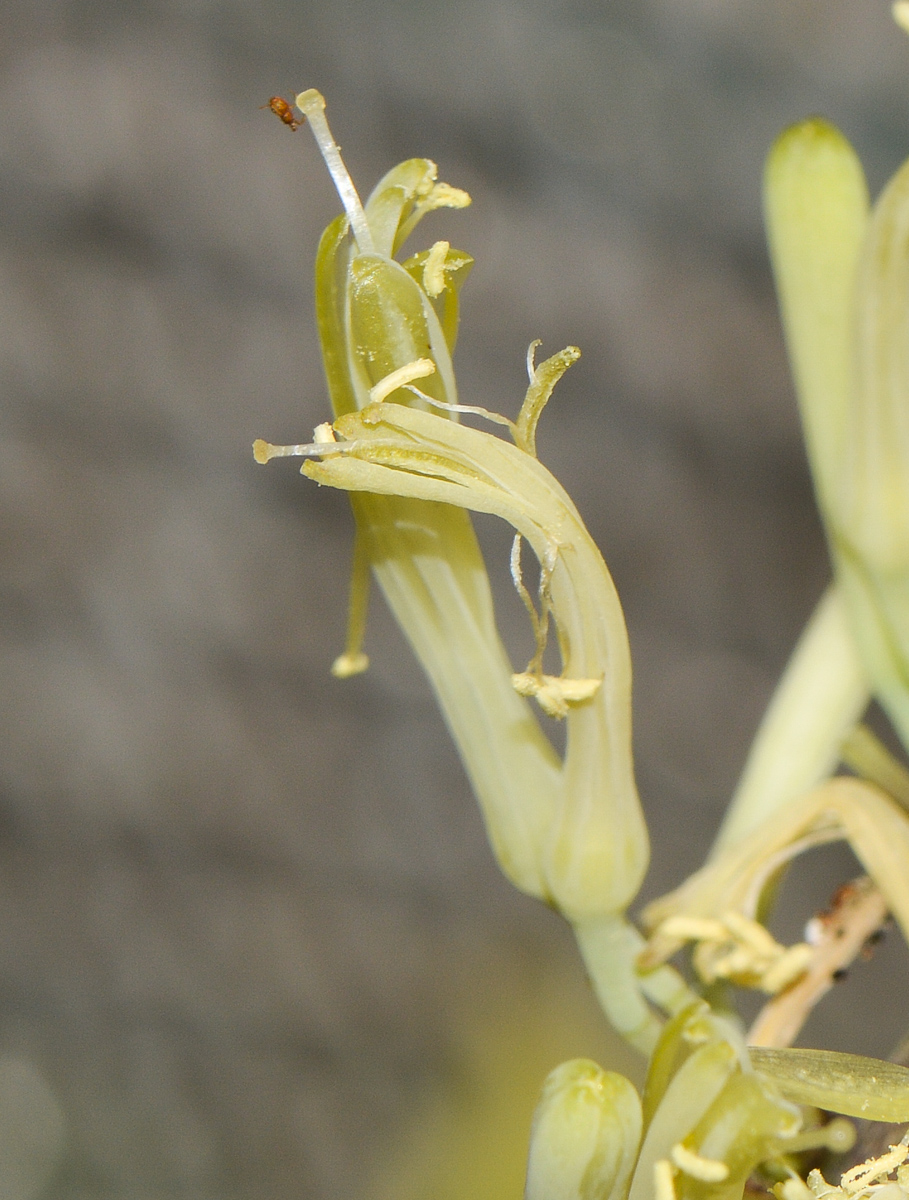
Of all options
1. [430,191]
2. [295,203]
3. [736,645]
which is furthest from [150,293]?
[430,191]

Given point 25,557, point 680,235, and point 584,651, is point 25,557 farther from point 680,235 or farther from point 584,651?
point 584,651

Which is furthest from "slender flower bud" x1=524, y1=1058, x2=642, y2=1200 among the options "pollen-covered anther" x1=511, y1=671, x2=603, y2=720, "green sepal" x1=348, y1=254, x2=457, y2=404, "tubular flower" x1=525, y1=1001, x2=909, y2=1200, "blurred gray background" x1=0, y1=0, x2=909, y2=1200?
"blurred gray background" x1=0, y1=0, x2=909, y2=1200

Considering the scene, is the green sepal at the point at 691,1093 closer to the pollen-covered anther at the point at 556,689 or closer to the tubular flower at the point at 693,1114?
the tubular flower at the point at 693,1114

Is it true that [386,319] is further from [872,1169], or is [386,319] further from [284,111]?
[872,1169]

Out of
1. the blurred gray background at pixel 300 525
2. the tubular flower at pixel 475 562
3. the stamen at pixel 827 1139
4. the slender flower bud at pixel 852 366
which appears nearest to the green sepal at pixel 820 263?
the slender flower bud at pixel 852 366

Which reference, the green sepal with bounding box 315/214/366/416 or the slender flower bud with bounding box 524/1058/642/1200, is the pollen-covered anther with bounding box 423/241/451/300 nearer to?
the green sepal with bounding box 315/214/366/416
